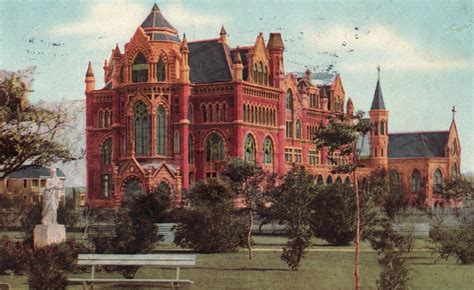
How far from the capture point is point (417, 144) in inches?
3403

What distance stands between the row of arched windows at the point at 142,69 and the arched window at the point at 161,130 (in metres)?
2.41

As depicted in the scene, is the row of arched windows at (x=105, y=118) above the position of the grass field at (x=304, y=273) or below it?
above

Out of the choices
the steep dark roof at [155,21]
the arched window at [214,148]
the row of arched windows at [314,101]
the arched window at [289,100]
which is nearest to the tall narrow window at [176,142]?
the arched window at [214,148]

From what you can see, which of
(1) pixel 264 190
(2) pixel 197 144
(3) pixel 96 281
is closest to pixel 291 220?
(3) pixel 96 281

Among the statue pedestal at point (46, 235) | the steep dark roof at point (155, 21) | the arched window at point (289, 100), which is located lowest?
the statue pedestal at point (46, 235)

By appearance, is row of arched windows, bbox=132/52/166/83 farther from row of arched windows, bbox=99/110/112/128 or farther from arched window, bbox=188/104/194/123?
row of arched windows, bbox=99/110/112/128

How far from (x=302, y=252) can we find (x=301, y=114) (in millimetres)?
39962

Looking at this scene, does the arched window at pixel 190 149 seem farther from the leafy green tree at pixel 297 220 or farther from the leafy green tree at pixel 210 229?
the leafy green tree at pixel 210 229

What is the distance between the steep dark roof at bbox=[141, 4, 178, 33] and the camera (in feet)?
202

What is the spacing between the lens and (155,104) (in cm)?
6000

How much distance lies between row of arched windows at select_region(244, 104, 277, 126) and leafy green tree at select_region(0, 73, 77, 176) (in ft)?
90.9

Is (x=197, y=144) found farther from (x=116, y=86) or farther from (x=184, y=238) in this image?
(x=184, y=238)

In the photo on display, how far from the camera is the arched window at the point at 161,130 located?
59.5m

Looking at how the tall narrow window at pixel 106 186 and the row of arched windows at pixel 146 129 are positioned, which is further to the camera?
Result: the tall narrow window at pixel 106 186
